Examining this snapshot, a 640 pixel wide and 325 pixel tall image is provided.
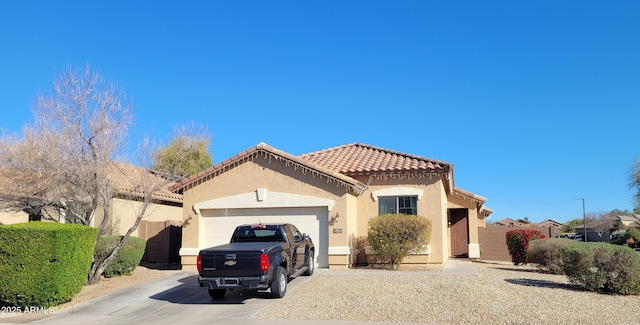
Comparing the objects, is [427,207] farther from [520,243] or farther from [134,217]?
[134,217]

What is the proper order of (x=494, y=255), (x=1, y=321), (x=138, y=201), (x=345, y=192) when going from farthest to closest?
(x=494, y=255) < (x=138, y=201) < (x=345, y=192) < (x=1, y=321)

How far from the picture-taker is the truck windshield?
43.8 ft

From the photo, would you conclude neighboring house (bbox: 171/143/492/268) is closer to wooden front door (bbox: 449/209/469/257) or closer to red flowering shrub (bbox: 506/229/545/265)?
red flowering shrub (bbox: 506/229/545/265)

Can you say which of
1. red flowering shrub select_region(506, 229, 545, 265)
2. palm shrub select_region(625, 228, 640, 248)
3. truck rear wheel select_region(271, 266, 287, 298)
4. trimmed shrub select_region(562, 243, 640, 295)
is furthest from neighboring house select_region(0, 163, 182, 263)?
palm shrub select_region(625, 228, 640, 248)

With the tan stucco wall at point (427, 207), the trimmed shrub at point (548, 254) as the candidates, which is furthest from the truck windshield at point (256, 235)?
the trimmed shrub at point (548, 254)

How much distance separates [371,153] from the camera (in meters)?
21.4

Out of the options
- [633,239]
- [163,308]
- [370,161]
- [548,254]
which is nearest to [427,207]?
[370,161]

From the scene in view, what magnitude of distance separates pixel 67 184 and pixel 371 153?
11654 millimetres

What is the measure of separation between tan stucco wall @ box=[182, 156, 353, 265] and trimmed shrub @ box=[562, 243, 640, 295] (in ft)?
22.6

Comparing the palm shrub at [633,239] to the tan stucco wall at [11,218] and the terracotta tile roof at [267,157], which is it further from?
the tan stucco wall at [11,218]

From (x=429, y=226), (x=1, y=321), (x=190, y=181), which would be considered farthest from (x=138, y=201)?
(x=429, y=226)

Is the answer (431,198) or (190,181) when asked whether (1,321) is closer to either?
(190,181)

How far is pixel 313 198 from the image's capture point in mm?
17469

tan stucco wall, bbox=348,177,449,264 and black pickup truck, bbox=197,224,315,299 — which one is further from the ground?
tan stucco wall, bbox=348,177,449,264
